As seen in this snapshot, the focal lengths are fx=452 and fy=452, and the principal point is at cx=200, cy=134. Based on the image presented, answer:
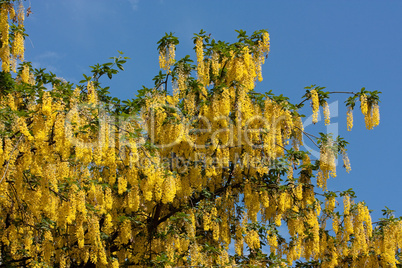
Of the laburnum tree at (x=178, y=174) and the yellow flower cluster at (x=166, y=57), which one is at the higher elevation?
the yellow flower cluster at (x=166, y=57)

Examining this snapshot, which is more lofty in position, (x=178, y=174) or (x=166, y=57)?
(x=166, y=57)

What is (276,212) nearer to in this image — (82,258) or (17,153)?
(82,258)

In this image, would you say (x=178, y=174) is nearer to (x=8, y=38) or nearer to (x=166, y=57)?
(x=166, y=57)

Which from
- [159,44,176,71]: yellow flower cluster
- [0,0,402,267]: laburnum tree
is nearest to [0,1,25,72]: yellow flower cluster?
[0,0,402,267]: laburnum tree

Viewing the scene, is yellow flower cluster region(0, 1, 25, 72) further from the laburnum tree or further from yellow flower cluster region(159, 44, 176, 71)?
yellow flower cluster region(159, 44, 176, 71)

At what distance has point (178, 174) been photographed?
827 cm

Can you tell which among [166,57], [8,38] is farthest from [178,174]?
[8,38]

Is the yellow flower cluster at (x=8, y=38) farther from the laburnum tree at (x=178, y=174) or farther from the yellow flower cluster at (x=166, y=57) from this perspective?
the yellow flower cluster at (x=166, y=57)

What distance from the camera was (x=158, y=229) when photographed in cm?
848

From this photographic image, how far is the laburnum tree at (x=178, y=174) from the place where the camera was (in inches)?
291

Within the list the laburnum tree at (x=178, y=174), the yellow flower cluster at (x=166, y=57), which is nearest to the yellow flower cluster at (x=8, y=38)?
the laburnum tree at (x=178, y=174)

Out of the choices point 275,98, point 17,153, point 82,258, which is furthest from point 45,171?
point 275,98

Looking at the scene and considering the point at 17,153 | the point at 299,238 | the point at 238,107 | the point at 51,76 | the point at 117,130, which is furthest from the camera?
the point at 299,238

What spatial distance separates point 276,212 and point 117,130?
3879mm
